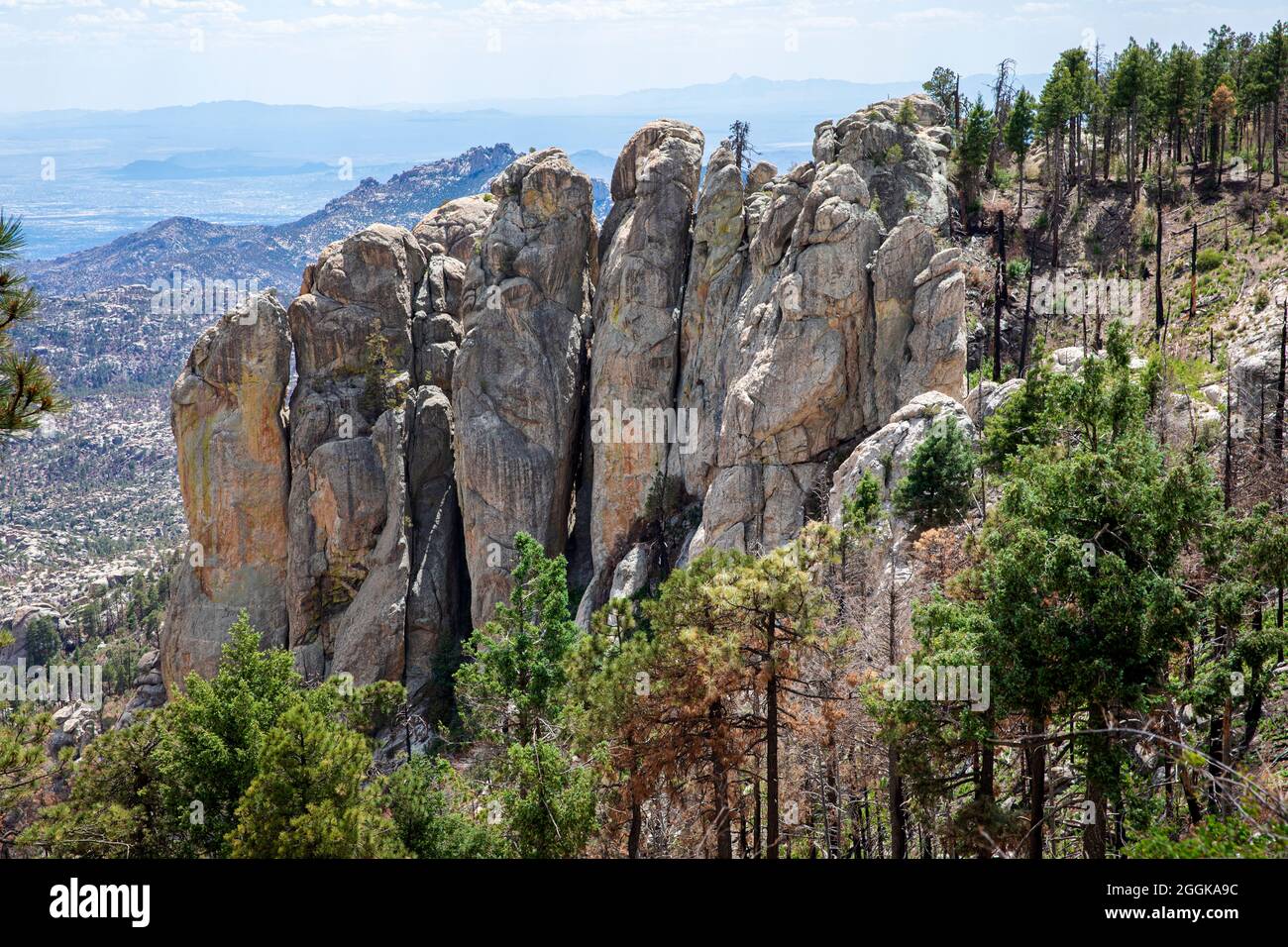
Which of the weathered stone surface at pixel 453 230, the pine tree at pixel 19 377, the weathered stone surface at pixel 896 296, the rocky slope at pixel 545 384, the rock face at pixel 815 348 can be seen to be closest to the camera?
the pine tree at pixel 19 377

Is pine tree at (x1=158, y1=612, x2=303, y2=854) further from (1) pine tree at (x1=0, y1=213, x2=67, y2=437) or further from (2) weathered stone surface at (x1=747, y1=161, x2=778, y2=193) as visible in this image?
(2) weathered stone surface at (x1=747, y1=161, x2=778, y2=193)

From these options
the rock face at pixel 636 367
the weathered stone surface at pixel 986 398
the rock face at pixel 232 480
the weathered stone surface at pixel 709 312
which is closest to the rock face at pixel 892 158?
the weathered stone surface at pixel 709 312

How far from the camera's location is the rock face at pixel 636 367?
5403cm

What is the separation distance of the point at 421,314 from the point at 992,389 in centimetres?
3549

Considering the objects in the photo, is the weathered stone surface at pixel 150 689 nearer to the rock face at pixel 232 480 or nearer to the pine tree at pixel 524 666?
the rock face at pixel 232 480

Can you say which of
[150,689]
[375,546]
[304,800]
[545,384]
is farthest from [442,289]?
[304,800]

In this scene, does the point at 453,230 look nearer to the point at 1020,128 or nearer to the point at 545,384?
the point at 545,384

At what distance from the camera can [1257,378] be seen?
41031 mm

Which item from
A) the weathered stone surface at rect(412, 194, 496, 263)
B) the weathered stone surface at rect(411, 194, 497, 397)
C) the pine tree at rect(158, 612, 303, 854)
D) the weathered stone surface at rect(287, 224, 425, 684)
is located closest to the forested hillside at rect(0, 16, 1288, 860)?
the pine tree at rect(158, 612, 303, 854)

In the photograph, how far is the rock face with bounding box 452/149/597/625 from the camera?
5575 centimetres

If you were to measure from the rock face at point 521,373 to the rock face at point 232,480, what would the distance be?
11401mm

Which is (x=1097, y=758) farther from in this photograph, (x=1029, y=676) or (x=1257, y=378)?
(x=1257, y=378)

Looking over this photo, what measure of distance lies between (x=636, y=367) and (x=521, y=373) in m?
6.89

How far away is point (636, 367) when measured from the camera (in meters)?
54.5
